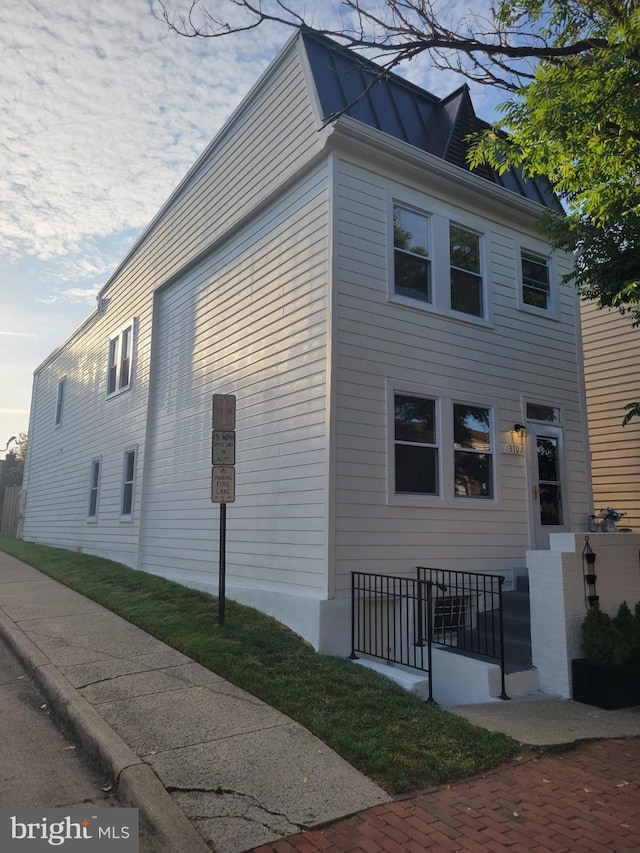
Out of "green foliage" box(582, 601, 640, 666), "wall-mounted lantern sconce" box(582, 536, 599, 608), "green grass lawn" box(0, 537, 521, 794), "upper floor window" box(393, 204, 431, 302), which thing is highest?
"upper floor window" box(393, 204, 431, 302)

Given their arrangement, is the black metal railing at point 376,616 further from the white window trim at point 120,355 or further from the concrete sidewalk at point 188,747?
the white window trim at point 120,355

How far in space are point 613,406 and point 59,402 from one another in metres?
17.1

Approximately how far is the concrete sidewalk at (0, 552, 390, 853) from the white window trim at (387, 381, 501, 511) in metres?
3.41

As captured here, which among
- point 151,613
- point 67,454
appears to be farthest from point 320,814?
point 67,454

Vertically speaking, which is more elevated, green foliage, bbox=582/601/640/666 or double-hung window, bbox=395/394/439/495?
double-hung window, bbox=395/394/439/495

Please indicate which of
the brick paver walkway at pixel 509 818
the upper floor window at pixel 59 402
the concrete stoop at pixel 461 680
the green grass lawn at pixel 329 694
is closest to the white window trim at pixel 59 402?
the upper floor window at pixel 59 402

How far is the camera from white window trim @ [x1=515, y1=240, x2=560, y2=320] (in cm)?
1052

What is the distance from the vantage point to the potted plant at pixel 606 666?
19.8 ft

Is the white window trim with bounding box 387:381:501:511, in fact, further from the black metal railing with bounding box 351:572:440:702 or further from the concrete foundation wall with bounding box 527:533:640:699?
the concrete foundation wall with bounding box 527:533:640:699

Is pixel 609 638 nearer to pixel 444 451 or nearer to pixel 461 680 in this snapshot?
pixel 461 680

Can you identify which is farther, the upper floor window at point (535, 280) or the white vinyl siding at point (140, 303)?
the upper floor window at point (535, 280)

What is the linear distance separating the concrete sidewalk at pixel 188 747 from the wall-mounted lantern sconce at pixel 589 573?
137 inches

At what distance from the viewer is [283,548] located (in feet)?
26.9

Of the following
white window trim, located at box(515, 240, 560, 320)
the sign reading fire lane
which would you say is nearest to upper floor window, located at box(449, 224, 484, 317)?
white window trim, located at box(515, 240, 560, 320)
